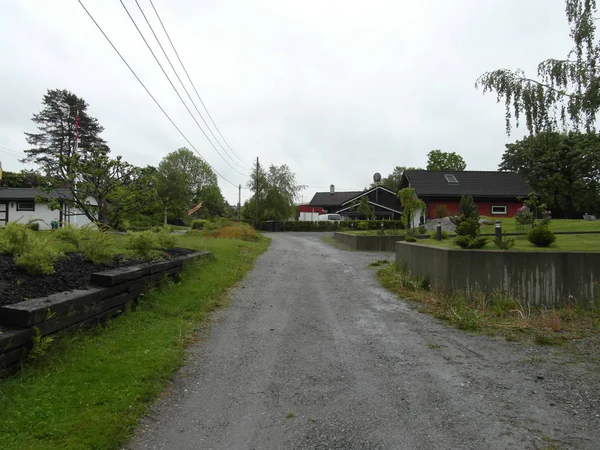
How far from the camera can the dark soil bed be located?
13.7 feet

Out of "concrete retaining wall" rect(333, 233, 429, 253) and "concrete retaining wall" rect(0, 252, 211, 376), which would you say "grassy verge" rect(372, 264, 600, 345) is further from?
"concrete retaining wall" rect(333, 233, 429, 253)

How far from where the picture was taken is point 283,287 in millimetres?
9320

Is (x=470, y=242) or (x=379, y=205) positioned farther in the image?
(x=379, y=205)

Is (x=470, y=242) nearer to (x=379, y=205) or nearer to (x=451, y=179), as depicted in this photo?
(x=451, y=179)

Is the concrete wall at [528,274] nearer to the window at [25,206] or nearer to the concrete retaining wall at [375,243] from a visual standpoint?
the concrete retaining wall at [375,243]

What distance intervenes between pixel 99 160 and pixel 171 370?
12776 millimetres

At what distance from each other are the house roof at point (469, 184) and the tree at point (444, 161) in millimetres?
30911

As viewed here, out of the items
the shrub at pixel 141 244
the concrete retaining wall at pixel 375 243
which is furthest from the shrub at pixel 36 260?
the concrete retaining wall at pixel 375 243

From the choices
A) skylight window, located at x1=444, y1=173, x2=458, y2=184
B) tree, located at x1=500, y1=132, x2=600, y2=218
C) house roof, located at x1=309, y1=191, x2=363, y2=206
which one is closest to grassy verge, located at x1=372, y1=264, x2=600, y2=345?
skylight window, located at x1=444, y1=173, x2=458, y2=184

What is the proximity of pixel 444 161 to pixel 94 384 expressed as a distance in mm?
71180

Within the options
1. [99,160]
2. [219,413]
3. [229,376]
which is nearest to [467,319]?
[229,376]

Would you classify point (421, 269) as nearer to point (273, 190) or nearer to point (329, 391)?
point (329, 391)

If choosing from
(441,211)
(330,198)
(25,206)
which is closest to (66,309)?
(441,211)

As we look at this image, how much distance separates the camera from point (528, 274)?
7.43m
